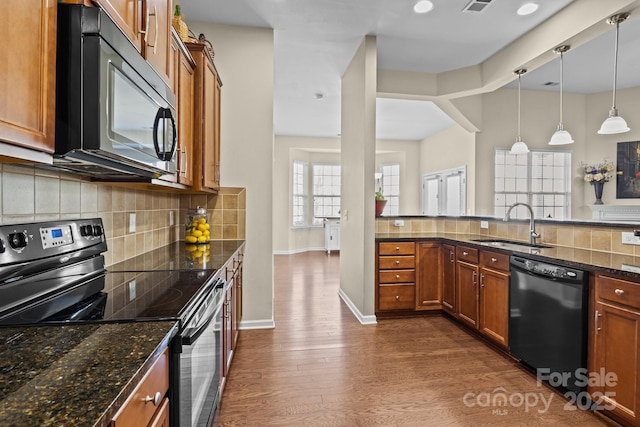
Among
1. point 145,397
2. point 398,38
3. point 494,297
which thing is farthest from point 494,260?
point 145,397

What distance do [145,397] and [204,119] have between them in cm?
217

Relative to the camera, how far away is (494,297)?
112 inches

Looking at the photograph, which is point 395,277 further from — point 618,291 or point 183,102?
point 183,102

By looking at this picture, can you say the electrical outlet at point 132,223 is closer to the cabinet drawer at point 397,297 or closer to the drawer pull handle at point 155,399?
the drawer pull handle at point 155,399

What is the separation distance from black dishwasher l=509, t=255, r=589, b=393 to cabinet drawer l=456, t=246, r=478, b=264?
51 cm

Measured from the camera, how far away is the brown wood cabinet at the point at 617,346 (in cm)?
174

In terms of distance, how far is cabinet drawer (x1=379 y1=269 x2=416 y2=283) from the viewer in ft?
11.8

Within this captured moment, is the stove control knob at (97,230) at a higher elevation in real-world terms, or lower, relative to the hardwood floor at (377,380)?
higher

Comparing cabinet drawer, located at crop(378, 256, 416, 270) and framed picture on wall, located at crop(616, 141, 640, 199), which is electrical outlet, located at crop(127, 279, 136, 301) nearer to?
cabinet drawer, located at crop(378, 256, 416, 270)

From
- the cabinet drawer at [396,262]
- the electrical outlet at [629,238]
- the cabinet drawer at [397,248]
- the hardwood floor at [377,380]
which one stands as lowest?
the hardwood floor at [377,380]

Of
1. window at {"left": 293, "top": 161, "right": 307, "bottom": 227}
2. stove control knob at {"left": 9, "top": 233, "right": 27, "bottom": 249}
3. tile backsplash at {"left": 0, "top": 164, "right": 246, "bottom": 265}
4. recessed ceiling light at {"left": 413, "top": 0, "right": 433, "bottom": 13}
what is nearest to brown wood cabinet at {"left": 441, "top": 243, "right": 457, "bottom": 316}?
tile backsplash at {"left": 0, "top": 164, "right": 246, "bottom": 265}

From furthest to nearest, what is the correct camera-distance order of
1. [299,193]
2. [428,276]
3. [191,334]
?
[299,193] → [428,276] → [191,334]

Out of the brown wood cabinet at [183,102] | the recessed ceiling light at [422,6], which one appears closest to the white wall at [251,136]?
the brown wood cabinet at [183,102]

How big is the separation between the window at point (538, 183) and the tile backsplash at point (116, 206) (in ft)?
14.9
